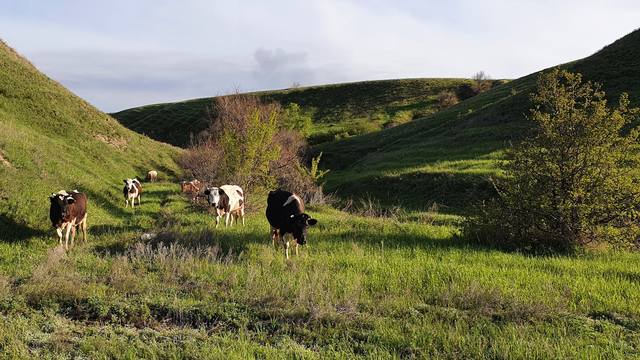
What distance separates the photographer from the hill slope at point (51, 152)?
17125 mm

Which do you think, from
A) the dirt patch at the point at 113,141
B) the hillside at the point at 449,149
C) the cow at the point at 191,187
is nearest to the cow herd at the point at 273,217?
the cow at the point at 191,187

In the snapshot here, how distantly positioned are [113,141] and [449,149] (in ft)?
91.4

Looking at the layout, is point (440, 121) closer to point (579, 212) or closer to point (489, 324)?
point (579, 212)

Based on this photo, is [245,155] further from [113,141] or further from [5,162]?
[113,141]

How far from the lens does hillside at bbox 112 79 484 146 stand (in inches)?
3755

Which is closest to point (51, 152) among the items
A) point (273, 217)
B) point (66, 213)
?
point (66, 213)

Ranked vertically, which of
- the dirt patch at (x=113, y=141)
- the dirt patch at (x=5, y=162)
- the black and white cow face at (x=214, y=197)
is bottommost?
the black and white cow face at (x=214, y=197)

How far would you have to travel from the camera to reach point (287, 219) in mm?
14633

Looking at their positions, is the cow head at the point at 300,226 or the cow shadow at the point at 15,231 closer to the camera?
the cow head at the point at 300,226

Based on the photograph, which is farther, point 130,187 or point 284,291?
point 130,187

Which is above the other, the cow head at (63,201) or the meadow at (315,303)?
the cow head at (63,201)

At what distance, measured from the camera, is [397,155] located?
A: 44594mm

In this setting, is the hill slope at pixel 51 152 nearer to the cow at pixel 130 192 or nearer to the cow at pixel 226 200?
the cow at pixel 130 192

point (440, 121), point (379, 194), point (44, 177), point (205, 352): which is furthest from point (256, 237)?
point (440, 121)
